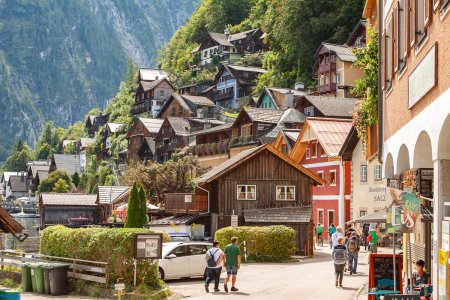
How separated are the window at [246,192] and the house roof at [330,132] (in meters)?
8.39

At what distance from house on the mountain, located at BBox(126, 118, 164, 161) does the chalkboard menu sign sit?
88.9 m

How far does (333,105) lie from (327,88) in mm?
15682

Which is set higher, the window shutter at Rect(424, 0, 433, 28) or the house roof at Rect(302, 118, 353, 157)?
the house roof at Rect(302, 118, 353, 157)

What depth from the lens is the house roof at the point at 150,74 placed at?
495ft

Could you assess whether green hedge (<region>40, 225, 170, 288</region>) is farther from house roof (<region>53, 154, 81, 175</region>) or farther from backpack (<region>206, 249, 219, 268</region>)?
house roof (<region>53, 154, 81, 175</region>)

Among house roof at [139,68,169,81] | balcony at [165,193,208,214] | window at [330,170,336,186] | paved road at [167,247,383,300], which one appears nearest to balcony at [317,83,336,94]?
window at [330,170,336,186]

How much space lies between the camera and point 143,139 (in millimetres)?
112938

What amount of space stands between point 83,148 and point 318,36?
71.5 metres

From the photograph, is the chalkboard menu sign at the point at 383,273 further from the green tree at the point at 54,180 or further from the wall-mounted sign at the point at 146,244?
the green tree at the point at 54,180

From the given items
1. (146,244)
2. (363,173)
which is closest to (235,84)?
(363,173)

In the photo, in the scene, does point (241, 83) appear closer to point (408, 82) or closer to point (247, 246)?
point (247, 246)

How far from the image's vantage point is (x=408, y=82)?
16.0 metres

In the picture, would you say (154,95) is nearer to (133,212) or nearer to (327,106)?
(327,106)

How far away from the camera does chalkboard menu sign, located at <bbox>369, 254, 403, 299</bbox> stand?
18.3 m
